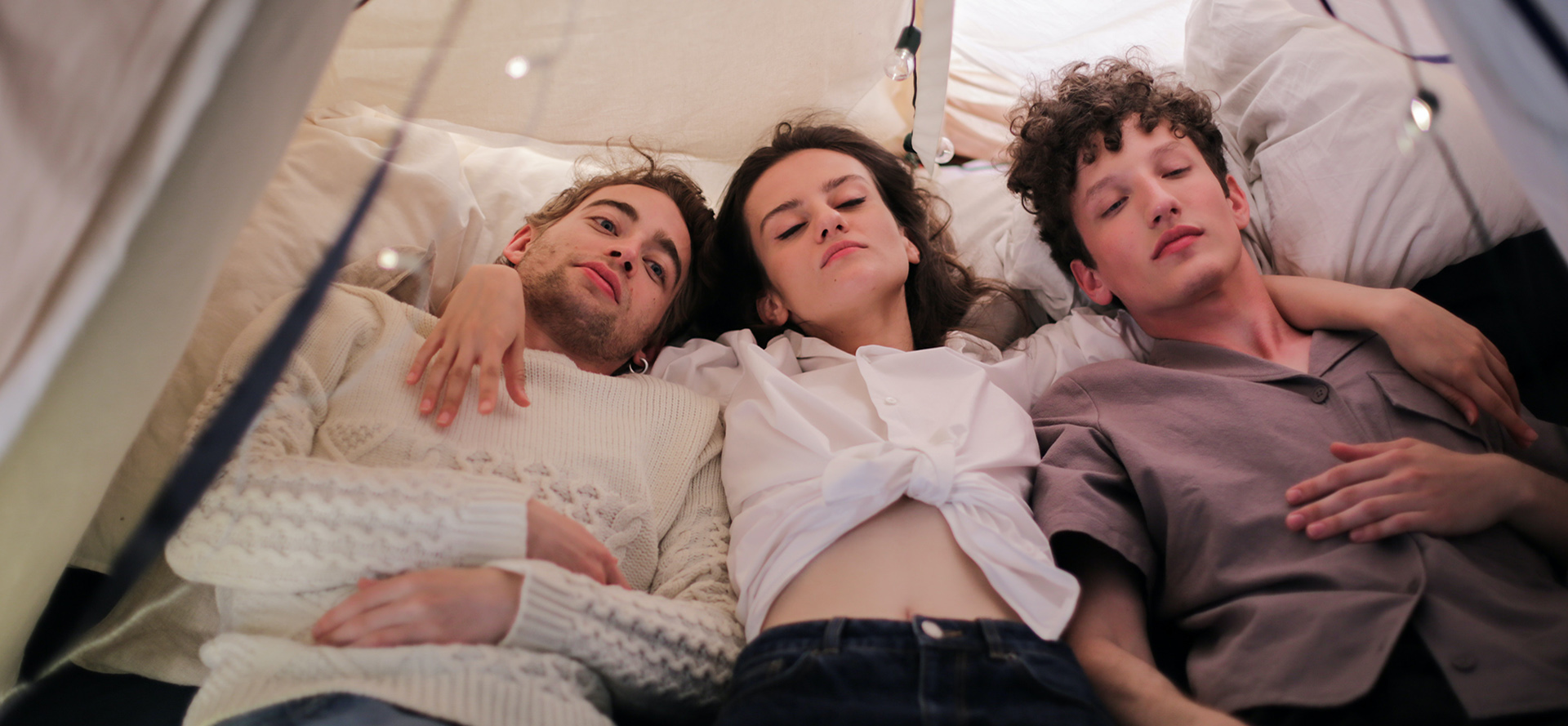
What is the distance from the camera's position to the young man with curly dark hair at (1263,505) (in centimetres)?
69

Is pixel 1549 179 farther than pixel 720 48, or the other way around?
pixel 720 48

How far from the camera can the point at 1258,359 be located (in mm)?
985

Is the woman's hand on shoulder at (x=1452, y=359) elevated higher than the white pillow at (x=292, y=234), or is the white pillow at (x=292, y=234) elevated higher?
the white pillow at (x=292, y=234)

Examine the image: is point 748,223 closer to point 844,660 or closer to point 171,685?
point 844,660

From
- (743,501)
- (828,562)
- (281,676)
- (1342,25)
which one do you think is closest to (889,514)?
(828,562)

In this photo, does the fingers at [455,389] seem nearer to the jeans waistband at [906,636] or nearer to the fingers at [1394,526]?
the jeans waistband at [906,636]

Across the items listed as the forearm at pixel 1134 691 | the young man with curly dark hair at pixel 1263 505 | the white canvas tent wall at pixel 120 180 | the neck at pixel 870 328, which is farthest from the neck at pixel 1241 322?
the white canvas tent wall at pixel 120 180

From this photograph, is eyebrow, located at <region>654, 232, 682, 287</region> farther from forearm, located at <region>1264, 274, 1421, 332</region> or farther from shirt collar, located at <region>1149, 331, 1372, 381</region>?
forearm, located at <region>1264, 274, 1421, 332</region>

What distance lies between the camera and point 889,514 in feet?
2.92

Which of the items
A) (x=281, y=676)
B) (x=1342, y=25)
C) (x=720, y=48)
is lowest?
(x=281, y=676)

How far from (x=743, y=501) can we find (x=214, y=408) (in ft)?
1.92

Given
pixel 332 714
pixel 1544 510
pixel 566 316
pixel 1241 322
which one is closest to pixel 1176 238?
pixel 1241 322

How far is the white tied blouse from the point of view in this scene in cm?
84

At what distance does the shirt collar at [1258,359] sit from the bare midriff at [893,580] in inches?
17.3
